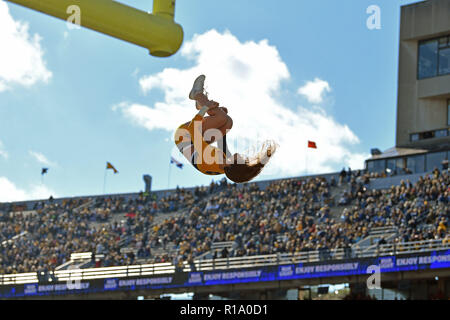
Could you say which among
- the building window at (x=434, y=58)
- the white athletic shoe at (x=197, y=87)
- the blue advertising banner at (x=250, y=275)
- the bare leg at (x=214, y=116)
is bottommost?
the blue advertising banner at (x=250, y=275)

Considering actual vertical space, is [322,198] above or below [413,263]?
above

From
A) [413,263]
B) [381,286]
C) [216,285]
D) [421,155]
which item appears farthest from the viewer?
[421,155]

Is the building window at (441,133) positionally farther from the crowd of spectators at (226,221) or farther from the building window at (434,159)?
the crowd of spectators at (226,221)

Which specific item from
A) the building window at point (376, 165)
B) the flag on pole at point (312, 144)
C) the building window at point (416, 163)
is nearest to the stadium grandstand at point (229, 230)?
the flag on pole at point (312, 144)

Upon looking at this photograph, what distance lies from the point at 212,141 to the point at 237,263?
945 inches

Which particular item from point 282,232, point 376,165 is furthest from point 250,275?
point 376,165

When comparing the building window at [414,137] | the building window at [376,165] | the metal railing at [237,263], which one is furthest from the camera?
the building window at [414,137]

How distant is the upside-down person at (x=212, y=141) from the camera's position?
18.4 feet

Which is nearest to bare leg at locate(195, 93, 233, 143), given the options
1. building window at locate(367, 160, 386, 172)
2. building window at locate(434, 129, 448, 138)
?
building window at locate(367, 160, 386, 172)

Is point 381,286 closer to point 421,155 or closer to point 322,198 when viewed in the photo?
point 322,198

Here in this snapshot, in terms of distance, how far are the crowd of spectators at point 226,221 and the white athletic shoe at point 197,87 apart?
21.7 meters

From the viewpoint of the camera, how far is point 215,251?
3083 centimetres
